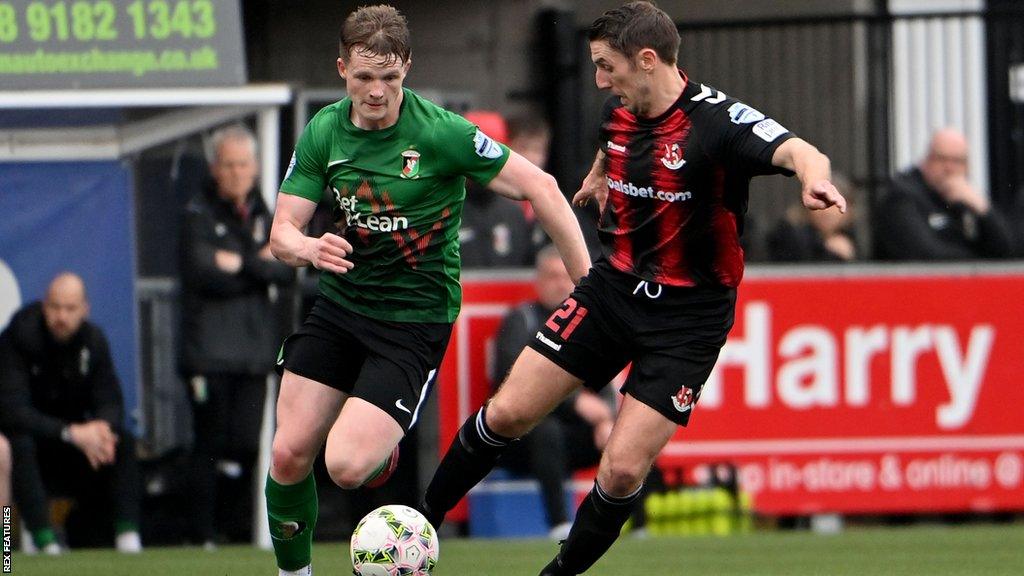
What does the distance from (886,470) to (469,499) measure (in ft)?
8.09

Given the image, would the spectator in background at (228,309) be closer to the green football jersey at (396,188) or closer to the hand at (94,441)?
the hand at (94,441)

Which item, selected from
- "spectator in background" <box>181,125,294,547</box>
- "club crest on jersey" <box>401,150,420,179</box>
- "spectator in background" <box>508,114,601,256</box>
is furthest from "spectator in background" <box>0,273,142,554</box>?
"club crest on jersey" <box>401,150,420,179</box>

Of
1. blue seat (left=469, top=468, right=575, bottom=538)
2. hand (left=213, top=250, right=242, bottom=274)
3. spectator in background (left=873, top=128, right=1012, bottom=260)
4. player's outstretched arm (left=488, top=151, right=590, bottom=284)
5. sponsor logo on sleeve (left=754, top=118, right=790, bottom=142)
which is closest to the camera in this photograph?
sponsor logo on sleeve (left=754, top=118, right=790, bottom=142)

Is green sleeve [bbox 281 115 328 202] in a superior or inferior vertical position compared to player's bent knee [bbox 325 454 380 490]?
superior

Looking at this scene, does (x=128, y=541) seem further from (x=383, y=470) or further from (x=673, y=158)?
(x=673, y=158)

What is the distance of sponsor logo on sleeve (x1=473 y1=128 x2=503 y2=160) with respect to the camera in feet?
23.3

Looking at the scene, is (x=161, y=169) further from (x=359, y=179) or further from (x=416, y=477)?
(x=359, y=179)

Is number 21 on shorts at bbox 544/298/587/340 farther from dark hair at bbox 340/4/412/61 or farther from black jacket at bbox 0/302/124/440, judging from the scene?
black jacket at bbox 0/302/124/440

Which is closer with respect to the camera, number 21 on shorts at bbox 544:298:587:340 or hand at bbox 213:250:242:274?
number 21 on shorts at bbox 544:298:587:340

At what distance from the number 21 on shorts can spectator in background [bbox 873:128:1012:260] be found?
4.80 m

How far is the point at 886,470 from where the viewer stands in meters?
11.2

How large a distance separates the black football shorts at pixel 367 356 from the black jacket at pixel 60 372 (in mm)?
3456

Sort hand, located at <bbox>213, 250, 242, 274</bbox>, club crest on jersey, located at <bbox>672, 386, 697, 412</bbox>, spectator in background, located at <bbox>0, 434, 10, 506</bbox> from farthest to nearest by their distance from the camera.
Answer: hand, located at <bbox>213, 250, 242, 274</bbox> → spectator in background, located at <bbox>0, 434, 10, 506</bbox> → club crest on jersey, located at <bbox>672, 386, 697, 412</bbox>

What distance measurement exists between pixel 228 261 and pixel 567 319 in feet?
12.5
